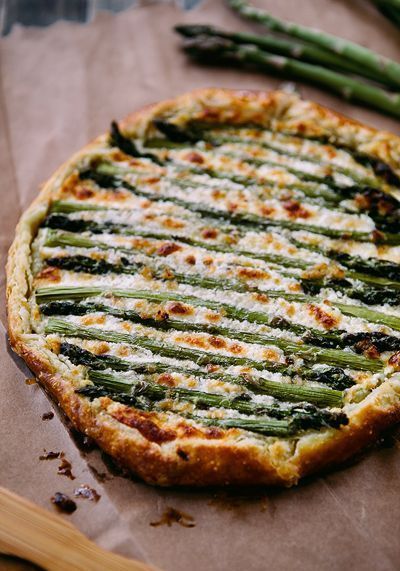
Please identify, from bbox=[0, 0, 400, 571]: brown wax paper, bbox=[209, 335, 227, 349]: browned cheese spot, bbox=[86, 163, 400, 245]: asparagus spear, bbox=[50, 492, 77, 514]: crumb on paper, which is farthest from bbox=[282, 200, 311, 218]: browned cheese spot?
bbox=[50, 492, 77, 514]: crumb on paper

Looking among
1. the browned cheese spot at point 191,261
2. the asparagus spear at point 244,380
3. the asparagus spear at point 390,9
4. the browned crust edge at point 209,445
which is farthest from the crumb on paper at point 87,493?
the asparagus spear at point 390,9

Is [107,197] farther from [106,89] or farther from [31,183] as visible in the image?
[106,89]

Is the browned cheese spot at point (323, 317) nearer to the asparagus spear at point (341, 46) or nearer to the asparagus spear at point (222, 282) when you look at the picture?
the asparagus spear at point (222, 282)

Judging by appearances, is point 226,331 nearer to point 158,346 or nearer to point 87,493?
point 158,346

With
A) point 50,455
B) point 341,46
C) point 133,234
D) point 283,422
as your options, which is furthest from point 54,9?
point 283,422

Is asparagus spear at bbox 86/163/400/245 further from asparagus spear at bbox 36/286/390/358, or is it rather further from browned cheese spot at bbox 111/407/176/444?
browned cheese spot at bbox 111/407/176/444

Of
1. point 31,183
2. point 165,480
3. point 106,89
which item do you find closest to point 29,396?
point 165,480

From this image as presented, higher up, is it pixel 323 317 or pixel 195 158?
pixel 195 158
